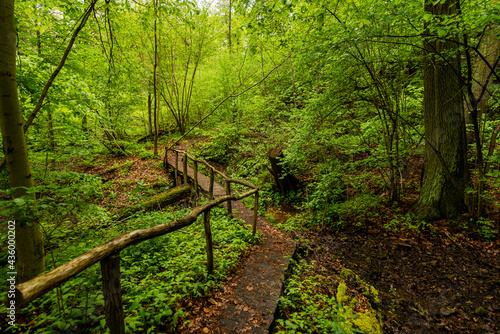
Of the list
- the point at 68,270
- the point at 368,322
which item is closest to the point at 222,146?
the point at 368,322

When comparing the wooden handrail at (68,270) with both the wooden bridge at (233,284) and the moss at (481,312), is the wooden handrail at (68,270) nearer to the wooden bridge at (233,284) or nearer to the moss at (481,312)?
the wooden bridge at (233,284)

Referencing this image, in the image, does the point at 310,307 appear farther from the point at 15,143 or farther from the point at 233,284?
the point at 15,143

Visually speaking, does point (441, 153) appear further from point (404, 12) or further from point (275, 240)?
point (275, 240)

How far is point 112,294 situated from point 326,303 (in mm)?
3160

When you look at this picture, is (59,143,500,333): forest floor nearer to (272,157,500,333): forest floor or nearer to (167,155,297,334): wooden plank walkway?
(272,157,500,333): forest floor

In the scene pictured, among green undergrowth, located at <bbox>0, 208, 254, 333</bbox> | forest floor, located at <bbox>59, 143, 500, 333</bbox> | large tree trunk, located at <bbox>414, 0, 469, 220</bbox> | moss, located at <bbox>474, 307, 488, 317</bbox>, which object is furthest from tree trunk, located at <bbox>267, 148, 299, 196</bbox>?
moss, located at <bbox>474, 307, 488, 317</bbox>

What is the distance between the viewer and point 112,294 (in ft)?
6.36

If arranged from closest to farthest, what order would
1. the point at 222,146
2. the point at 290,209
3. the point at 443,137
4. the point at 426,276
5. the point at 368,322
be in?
the point at 368,322 < the point at 426,276 < the point at 443,137 < the point at 290,209 < the point at 222,146

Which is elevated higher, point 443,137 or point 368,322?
point 443,137

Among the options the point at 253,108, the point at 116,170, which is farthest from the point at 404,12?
the point at 116,170

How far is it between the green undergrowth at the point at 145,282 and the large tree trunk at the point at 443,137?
17.7ft

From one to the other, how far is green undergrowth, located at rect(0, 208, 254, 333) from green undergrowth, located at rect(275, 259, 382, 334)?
1.19 metres

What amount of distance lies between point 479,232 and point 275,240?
Answer: 16.8 feet

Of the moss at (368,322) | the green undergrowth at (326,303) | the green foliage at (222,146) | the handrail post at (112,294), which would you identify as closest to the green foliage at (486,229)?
the green undergrowth at (326,303)
